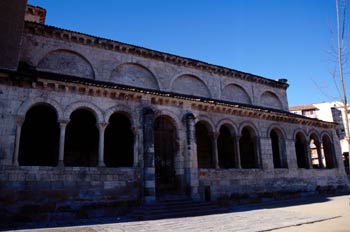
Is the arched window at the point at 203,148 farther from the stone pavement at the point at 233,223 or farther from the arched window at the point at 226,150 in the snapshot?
the stone pavement at the point at 233,223

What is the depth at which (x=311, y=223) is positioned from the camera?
842 cm

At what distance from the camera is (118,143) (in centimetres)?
1397

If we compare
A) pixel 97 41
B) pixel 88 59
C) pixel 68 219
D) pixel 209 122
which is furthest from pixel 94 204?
pixel 97 41

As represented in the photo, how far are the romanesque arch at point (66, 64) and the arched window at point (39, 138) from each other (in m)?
2.55

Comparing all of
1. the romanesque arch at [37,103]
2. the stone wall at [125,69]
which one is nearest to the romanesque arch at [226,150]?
the stone wall at [125,69]

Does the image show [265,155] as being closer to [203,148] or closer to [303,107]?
[203,148]

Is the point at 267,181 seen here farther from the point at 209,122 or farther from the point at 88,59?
the point at 88,59

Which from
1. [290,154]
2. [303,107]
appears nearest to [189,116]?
[290,154]

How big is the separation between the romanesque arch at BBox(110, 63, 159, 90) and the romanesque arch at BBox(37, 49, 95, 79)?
1444 mm

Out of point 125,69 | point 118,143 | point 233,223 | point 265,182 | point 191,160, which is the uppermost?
point 125,69

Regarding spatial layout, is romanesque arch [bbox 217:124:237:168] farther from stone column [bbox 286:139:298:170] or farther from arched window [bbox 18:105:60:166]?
arched window [bbox 18:105:60:166]

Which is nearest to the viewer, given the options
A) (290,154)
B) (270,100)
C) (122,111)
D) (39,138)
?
(122,111)

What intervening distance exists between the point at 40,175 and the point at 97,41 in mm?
8256

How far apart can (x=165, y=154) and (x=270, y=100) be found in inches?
481
